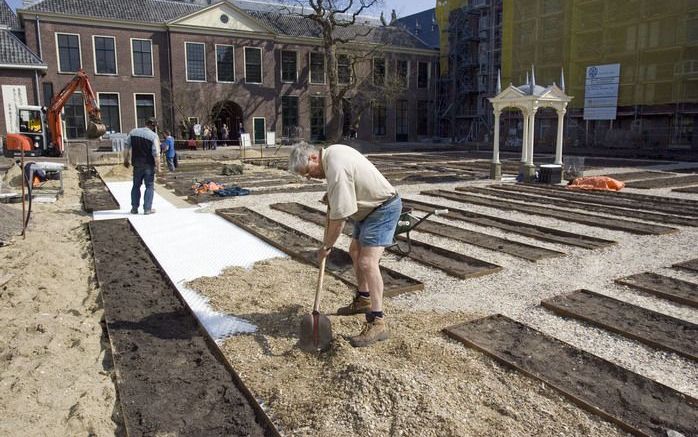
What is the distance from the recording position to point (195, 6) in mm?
35938

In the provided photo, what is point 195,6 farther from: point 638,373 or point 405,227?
point 638,373

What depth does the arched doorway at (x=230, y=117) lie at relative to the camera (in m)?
35.8

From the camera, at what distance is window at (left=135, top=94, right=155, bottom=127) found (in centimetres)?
3306

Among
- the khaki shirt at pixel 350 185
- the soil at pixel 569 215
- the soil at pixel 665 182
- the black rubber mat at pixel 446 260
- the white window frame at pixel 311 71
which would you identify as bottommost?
the black rubber mat at pixel 446 260

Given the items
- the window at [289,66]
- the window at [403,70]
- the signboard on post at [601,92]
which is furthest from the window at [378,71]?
the signboard on post at [601,92]

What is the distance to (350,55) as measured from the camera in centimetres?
3666

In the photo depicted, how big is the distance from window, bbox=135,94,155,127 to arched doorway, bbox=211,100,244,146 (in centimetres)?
373

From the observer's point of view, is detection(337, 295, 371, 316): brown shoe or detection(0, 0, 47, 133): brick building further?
detection(0, 0, 47, 133): brick building

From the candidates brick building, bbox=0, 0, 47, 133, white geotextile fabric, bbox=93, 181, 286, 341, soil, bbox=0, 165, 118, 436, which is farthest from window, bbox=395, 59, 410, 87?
soil, bbox=0, 165, 118, 436

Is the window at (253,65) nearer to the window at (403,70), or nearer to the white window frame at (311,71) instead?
the white window frame at (311,71)

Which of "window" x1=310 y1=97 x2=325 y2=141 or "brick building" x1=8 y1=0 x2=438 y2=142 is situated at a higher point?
"brick building" x1=8 y1=0 x2=438 y2=142

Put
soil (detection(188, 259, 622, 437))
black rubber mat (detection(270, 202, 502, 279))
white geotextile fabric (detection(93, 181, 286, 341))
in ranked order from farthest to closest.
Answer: black rubber mat (detection(270, 202, 502, 279))
white geotextile fabric (detection(93, 181, 286, 341))
soil (detection(188, 259, 622, 437))

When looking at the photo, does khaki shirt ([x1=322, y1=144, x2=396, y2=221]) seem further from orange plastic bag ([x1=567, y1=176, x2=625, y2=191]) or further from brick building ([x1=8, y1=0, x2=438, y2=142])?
brick building ([x1=8, y1=0, x2=438, y2=142])

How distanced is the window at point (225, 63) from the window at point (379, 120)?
11112mm
